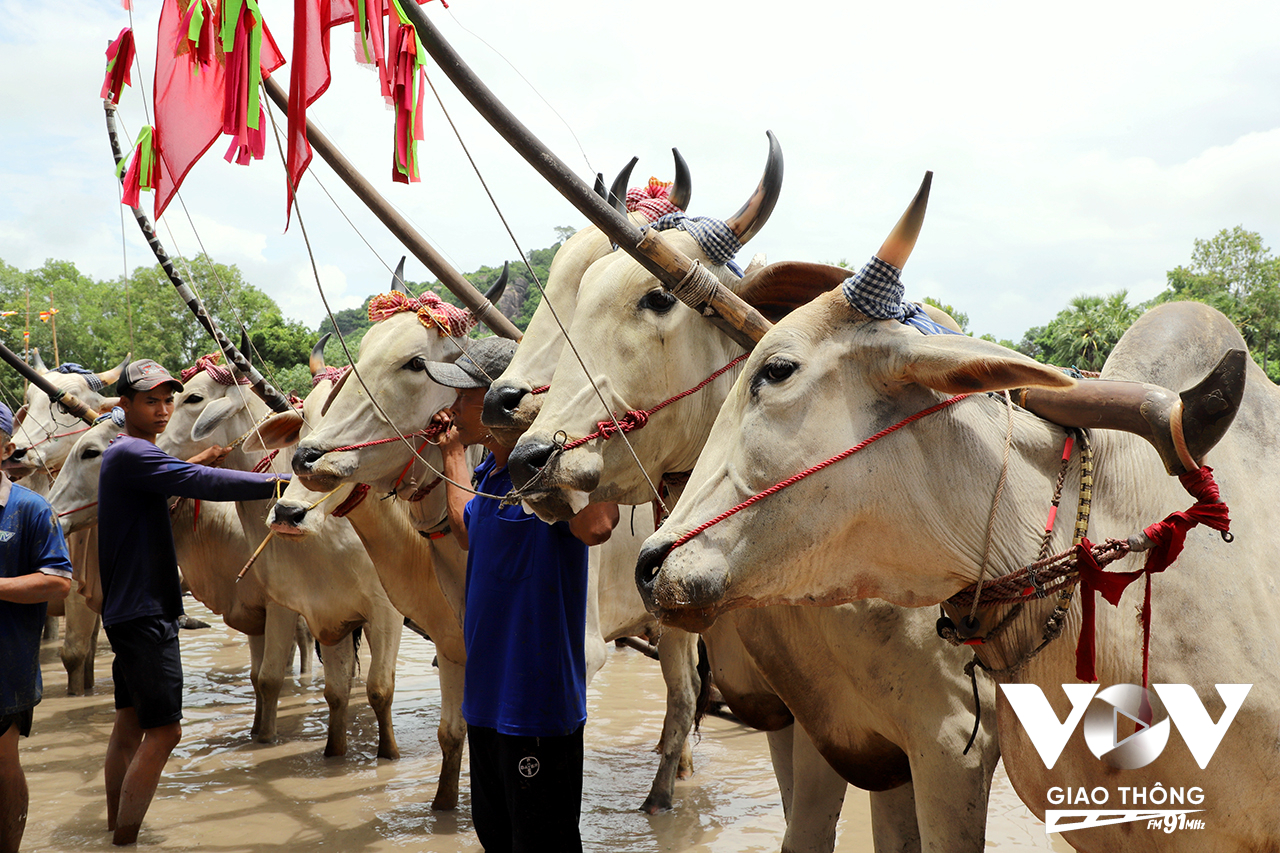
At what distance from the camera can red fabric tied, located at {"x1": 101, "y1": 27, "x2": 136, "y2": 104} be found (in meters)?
4.02

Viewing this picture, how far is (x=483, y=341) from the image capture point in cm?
511

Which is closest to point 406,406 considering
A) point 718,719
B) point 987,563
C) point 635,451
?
point 635,451

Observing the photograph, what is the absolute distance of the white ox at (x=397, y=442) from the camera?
5082mm

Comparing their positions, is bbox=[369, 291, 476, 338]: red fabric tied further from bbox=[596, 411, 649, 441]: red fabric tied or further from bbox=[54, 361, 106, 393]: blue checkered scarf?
bbox=[54, 361, 106, 393]: blue checkered scarf

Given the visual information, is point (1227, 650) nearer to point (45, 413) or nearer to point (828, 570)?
point (828, 570)

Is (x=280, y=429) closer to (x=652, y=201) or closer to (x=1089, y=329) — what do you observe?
(x=652, y=201)

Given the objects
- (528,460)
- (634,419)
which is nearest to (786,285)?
(634,419)

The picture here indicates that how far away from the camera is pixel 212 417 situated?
25.1ft

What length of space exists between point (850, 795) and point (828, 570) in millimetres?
4708

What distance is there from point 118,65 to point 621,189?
90.0 inches

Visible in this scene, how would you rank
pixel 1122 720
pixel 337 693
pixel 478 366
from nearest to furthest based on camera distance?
pixel 1122 720
pixel 478 366
pixel 337 693

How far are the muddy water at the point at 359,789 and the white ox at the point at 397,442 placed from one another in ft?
4.88

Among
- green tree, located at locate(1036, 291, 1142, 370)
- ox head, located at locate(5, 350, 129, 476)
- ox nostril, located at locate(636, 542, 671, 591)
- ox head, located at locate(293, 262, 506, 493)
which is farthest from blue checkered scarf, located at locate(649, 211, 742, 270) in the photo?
green tree, located at locate(1036, 291, 1142, 370)

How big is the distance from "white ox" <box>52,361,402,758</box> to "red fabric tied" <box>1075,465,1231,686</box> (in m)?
5.66
